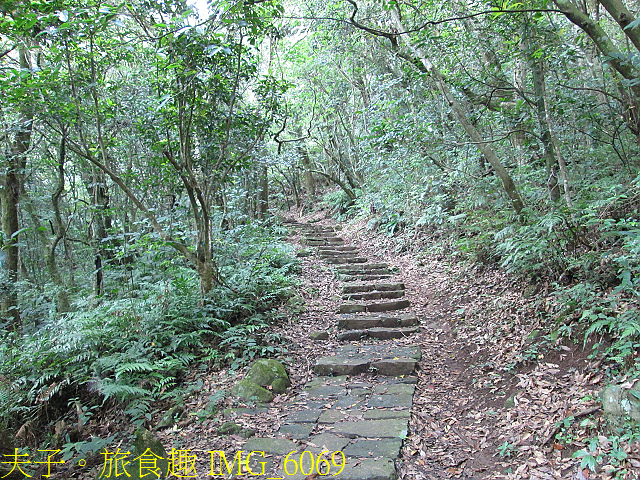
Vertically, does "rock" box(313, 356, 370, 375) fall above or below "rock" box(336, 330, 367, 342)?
below

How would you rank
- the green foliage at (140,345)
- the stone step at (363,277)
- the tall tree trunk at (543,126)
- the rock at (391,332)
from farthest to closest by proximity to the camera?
1. the stone step at (363,277)
2. the rock at (391,332)
3. the tall tree trunk at (543,126)
4. the green foliage at (140,345)

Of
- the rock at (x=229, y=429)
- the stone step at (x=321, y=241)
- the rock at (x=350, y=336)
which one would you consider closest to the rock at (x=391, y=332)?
the rock at (x=350, y=336)

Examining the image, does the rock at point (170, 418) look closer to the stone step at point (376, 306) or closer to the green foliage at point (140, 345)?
the green foliage at point (140, 345)

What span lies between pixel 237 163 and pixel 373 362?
4.02 metres

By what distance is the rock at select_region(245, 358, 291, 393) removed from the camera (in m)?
4.75

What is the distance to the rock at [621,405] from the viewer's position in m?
2.84

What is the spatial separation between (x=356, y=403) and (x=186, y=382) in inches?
82.1

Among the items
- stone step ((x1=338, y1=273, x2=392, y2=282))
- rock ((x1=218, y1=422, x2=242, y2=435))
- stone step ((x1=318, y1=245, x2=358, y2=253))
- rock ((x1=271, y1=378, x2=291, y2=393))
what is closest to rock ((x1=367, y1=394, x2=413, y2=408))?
rock ((x1=271, y1=378, x2=291, y2=393))

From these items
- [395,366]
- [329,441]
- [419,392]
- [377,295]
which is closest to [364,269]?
[377,295]

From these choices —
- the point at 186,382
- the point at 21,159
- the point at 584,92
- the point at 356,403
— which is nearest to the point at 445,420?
the point at 356,403

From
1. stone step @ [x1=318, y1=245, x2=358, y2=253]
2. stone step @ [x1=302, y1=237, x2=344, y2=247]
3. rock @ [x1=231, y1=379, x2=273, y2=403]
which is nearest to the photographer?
rock @ [x1=231, y1=379, x2=273, y2=403]

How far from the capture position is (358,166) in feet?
53.0

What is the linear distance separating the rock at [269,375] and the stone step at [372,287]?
3414mm

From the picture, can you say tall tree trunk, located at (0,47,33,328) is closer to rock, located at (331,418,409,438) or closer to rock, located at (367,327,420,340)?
rock, located at (367,327,420,340)
